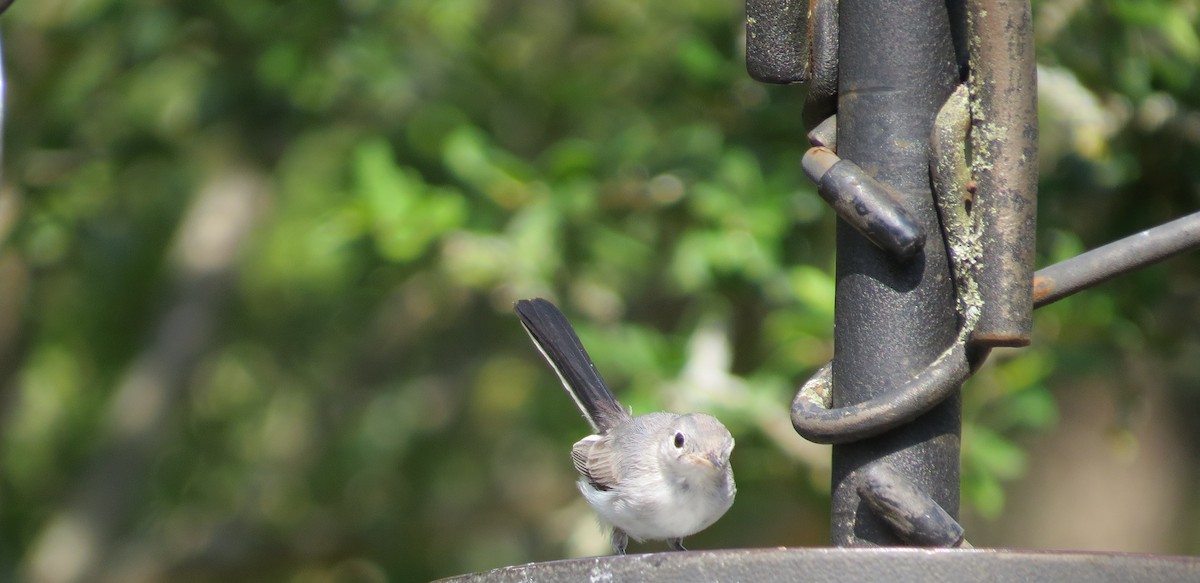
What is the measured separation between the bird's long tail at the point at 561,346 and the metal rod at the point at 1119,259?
180 cm

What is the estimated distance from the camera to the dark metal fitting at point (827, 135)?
2199mm

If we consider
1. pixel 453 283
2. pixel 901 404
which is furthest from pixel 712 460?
pixel 453 283

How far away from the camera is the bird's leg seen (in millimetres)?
3892

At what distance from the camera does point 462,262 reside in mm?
5957

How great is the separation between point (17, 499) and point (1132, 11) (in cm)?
760

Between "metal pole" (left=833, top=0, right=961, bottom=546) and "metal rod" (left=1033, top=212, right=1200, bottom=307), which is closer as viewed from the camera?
"metal rod" (left=1033, top=212, right=1200, bottom=307)

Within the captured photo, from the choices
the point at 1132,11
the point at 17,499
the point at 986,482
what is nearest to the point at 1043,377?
the point at 986,482

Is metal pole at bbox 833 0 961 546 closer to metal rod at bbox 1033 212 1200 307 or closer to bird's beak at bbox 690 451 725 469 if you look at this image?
metal rod at bbox 1033 212 1200 307

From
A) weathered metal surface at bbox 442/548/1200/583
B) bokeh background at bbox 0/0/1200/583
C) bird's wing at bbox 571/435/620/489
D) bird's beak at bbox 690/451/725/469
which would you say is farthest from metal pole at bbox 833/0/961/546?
bokeh background at bbox 0/0/1200/583

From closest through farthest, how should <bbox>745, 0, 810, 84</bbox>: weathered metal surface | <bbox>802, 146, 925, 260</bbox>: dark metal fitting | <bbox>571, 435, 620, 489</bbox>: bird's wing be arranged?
1. <bbox>802, 146, 925, 260</bbox>: dark metal fitting
2. <bbox>745, 0, 810, 84</bbox>: weathered metal surface
3. <bbox>571, 435, 620, 489</bbox>: bird's wing

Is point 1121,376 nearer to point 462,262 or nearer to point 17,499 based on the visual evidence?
point 462,262

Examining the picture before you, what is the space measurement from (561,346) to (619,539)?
67 cm

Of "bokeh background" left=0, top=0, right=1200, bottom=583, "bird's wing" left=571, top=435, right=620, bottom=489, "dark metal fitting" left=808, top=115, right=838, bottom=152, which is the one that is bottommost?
"bokeh background" left=0, top=0, right=1200, bottom=583

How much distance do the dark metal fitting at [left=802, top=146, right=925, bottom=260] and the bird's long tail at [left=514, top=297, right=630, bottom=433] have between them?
163cm
